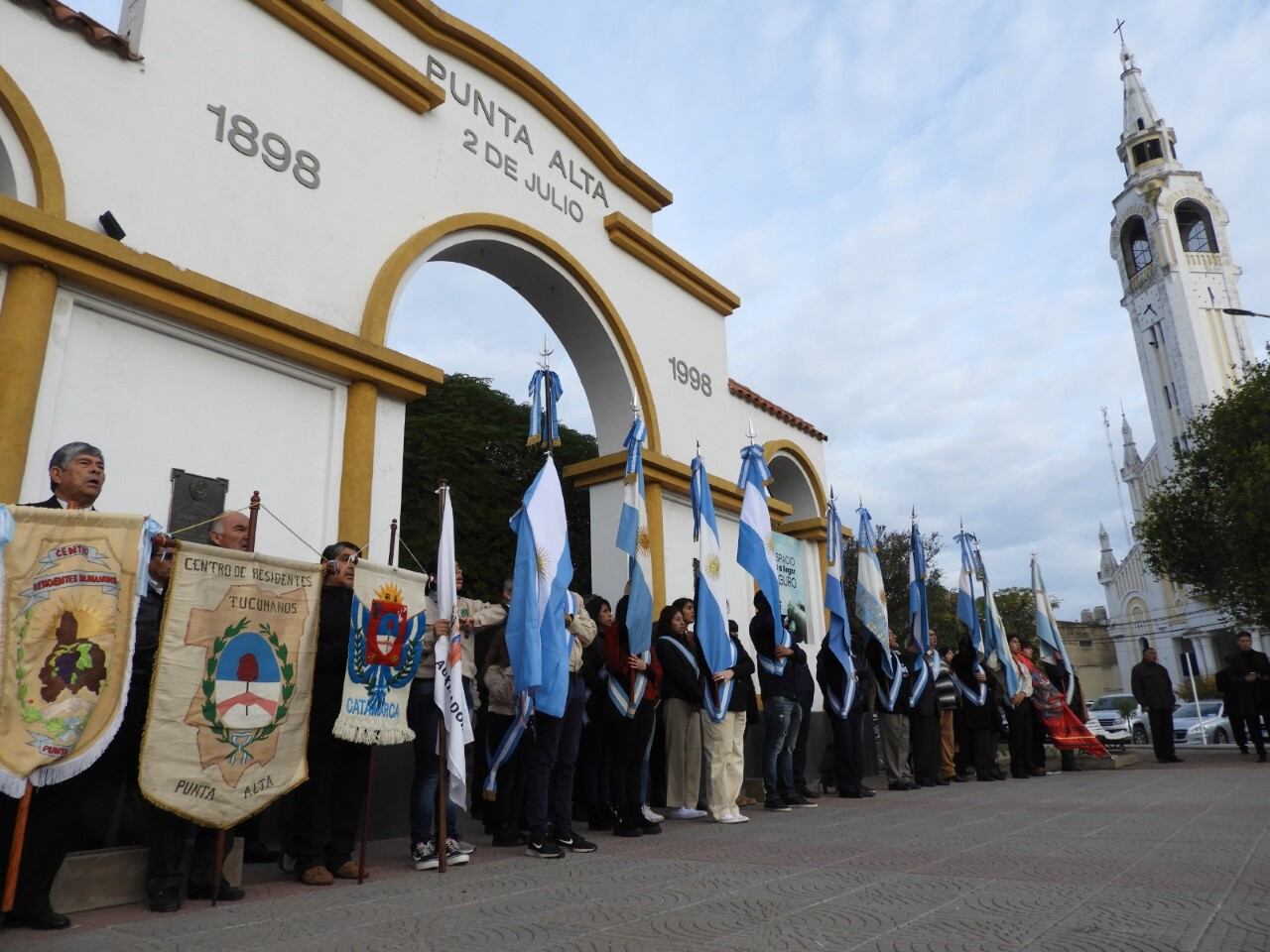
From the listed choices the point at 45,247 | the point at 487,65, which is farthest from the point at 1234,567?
the point at 45,247

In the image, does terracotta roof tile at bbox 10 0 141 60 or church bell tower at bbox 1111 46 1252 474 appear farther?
church bell tower at bbox 1111 46 1252 474

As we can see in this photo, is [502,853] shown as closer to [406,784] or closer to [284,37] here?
[406,784]

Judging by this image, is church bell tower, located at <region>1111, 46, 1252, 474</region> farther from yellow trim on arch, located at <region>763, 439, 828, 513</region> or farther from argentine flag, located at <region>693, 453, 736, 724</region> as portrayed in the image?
argentine flag, located at <region>693, 453, 736, 724</region>

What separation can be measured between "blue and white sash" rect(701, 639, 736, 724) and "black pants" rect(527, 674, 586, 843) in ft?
5.20

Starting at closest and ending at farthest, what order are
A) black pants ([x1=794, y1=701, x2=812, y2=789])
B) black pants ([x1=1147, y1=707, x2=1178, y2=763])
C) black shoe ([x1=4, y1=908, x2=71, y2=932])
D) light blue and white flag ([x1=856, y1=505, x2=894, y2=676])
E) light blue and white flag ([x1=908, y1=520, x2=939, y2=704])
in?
black shoe ([x1=4, y1=908, x2=71, y2=932]) → black pants ([x1=794, y1=701, x2=812, y2=789]) → light blue and white flag ([x1=856, y1=505, x2=894, y2=676]) → light blue and white flag ([x1=908, y1=520, x2=939, y2=704]) → black pants ([x1=1147, y1=707, x2=1178, y2=763])

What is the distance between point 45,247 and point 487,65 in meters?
5.61

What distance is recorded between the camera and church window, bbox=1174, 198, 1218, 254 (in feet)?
173

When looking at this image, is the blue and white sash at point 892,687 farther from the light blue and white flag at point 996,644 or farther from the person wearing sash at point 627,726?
the person wearing sash at point 627,726

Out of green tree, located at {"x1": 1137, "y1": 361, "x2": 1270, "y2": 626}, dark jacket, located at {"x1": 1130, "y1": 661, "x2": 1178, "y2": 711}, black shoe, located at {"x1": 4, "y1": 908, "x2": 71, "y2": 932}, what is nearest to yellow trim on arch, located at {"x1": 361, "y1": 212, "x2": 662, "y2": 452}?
black shoe, located at {"x1": 4, "y1": 908, "x2": 71, "y2": 932}

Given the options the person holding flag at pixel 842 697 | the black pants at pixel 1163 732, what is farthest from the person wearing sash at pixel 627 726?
the black pants at pixel 1163 732

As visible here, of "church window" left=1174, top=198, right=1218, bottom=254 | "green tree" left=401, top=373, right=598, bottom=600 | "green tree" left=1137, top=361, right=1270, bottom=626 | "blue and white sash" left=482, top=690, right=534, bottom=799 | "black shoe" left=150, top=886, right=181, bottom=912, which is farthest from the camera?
"church window" left=1174, top=198, right=1218, bottom=254

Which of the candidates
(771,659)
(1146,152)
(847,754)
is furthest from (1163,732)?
(1146,152)

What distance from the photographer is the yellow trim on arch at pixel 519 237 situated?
7.72 m

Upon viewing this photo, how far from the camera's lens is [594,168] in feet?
37.3
